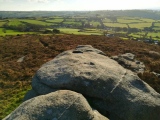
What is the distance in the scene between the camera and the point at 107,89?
14.8 m

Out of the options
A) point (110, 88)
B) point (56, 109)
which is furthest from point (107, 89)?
point (56, 109)

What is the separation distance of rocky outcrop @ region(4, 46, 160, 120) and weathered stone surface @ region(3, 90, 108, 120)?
7.51 ft

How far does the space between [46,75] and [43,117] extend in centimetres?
649

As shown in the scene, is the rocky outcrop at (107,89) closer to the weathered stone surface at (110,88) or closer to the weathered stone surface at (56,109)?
the weathered stone surface at (110,88)

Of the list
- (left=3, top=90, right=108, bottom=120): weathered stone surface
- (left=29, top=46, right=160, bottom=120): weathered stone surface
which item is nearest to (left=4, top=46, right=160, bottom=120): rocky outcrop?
(left=29, top=46, right=160, bottom=120): weathered stone surface

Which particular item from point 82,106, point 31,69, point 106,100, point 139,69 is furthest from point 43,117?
point 31,69

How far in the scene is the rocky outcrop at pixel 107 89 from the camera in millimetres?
14211

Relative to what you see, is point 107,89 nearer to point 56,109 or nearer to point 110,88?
point 110,88

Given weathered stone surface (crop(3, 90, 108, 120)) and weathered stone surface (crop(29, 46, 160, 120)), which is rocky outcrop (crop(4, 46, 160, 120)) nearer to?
weathered stone surface (crop(29, 46, 160, 120))

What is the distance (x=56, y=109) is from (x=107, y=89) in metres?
5.16

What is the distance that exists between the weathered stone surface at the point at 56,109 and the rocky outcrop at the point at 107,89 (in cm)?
229

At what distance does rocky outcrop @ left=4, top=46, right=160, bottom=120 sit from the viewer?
46.6ft

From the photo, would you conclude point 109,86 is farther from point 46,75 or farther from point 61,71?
point 46,75

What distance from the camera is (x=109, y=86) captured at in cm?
1501
